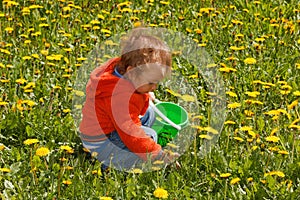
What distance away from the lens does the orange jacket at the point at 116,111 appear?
3.12m

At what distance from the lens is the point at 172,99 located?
3.92 metres

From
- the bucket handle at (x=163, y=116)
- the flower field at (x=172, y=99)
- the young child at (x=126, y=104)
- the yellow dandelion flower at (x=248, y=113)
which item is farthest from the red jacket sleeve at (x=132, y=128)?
the yellow dandelion flower at (x=248, y=113)

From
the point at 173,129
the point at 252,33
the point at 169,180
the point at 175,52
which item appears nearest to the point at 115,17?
the point at 175,52

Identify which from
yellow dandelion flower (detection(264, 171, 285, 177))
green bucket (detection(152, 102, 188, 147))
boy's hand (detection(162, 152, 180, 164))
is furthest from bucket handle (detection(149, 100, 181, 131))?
yellow dandelion flower (detection(264, 171, 285, 177))

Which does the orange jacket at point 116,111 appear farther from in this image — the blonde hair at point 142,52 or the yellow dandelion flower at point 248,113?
the yellow dandelion flower at point 248,113

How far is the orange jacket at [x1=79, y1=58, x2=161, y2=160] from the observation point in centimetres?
312

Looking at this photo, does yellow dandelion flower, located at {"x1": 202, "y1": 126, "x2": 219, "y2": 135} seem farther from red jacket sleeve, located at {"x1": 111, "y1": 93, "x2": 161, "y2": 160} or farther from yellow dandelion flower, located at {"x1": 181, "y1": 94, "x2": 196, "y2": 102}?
yellow dandelion flower, located at {"x1": 181, "y1": 94, "x2": 196, "y2": 102}

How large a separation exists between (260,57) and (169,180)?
155 cm

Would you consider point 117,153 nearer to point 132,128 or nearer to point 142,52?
point 132,128

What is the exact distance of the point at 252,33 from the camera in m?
4.66

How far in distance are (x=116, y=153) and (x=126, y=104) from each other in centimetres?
29

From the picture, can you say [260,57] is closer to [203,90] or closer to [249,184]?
[203,90]

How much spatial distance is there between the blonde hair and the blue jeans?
338mm

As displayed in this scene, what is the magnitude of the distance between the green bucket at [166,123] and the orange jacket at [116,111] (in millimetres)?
223
